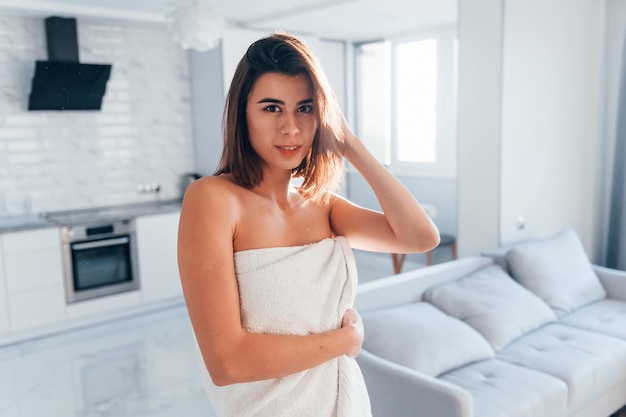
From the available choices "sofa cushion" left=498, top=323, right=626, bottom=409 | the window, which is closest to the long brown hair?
"sofa cushion" left=498, top=323, right=626, bottom=409

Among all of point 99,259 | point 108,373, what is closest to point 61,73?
point 99,259

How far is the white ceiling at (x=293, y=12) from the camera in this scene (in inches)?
163

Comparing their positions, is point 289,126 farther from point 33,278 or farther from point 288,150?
point 33,278

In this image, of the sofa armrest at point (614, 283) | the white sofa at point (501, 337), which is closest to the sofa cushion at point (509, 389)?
the white sofa at point (501, 337)

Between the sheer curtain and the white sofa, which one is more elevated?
the sheer curtain

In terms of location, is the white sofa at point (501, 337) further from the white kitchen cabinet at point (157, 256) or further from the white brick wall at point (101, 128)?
the white brick wall at point (101, 128)

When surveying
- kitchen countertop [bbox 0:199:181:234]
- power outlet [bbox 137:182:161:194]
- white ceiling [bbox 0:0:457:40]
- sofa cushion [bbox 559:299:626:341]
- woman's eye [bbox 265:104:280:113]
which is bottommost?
sofa cushion [bbox 559:299:626:341]

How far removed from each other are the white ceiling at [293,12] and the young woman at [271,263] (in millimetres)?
2974

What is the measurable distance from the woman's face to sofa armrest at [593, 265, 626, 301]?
10.0ft

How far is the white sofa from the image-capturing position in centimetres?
211

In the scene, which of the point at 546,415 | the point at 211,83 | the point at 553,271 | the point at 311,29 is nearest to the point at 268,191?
the point at 546,415

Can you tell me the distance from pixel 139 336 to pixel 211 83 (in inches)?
87.1

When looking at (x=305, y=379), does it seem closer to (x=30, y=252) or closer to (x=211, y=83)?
(x=30, y=252)

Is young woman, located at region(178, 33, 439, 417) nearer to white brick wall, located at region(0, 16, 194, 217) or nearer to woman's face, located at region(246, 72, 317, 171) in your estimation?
woman's face, located at region(246, 72, 317, 171)
